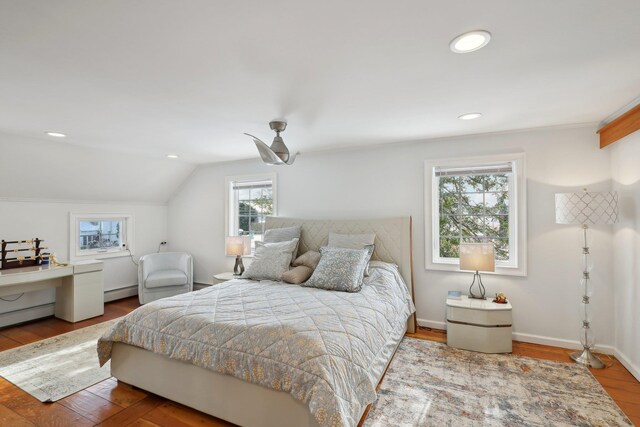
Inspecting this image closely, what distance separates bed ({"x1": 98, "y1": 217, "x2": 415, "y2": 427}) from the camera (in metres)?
1.69

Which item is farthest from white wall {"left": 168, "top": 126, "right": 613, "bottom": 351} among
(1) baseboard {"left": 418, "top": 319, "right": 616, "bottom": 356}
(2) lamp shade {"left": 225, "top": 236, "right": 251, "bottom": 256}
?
(2) lamp shade {"left": 225, "top": 236, "right": 251, "bottom": 256}

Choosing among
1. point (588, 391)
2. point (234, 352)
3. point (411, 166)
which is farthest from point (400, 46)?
point (588, 391)

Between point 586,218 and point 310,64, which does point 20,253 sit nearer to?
point 310,64

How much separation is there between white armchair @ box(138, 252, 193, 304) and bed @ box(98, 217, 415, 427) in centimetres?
220

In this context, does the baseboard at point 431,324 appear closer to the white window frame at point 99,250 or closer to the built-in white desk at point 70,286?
the built-in white desk at point 70,286

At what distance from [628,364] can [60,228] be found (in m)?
6.64

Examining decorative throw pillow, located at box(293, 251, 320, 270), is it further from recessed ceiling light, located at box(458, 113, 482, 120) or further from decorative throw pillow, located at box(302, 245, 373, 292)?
recessed ceiling light, located at box(458, 113, 482, 120)

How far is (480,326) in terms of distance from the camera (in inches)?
119

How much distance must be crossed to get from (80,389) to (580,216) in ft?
14.5

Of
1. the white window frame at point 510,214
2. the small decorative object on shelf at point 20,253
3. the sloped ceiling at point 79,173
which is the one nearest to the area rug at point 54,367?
the small decorative object on shelf at point 20,253

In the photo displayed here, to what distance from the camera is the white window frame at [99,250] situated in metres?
4.46

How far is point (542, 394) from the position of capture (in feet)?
7.61

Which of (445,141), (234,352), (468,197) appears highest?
(445,141)

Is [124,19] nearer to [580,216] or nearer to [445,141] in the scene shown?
[445,141]
